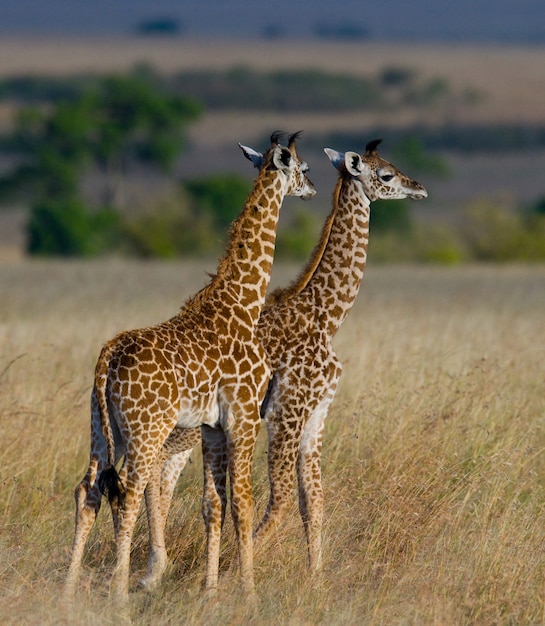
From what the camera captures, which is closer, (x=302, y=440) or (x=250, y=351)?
(x=250, y=351)

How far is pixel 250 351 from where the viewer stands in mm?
6914

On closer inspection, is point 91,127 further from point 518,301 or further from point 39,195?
point 518,301

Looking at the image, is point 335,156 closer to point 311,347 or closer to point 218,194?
point 311,347

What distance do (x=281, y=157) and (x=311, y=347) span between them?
1.22m

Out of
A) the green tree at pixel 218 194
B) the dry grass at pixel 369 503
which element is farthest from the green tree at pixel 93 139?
the dry grass at pixel 369 503

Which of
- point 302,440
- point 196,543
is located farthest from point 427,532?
point 196,543

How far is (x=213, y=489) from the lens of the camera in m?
7.02

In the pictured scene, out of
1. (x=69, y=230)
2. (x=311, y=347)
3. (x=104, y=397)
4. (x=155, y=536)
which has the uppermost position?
(x=311, y=347)

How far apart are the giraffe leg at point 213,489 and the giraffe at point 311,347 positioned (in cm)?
21

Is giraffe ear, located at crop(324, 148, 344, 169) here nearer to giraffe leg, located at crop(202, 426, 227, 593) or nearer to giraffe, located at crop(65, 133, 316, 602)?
giraffe, located at crop(65, 133, 316, 602)

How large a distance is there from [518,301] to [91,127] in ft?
207

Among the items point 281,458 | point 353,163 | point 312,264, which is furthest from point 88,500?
point 353,163

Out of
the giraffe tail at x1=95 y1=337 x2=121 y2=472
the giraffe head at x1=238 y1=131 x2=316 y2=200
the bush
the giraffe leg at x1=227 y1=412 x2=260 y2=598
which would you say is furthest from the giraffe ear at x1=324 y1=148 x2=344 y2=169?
the bush

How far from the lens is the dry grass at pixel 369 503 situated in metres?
6.51
